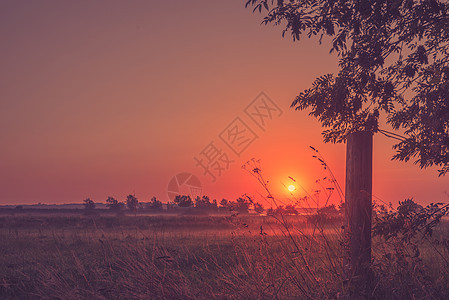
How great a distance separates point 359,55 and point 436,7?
1.03m

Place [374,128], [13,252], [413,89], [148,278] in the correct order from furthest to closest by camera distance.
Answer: [13,252]
[413,89]
[374,128]
[148,278]

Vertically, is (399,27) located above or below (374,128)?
above

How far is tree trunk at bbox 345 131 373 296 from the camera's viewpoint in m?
4.12

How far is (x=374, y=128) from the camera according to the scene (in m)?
5.28

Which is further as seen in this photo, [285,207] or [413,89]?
[413,89]

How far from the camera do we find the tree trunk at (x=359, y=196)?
162 inches

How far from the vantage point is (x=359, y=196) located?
13.9 feet

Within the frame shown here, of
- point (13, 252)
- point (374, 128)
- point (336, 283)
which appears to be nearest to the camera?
point (336, 283)

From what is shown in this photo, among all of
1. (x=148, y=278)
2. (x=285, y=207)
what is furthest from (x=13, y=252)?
(x=285, y=207)

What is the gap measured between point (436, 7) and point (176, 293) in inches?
181

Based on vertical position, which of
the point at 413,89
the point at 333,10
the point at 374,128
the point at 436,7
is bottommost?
the point at 374,128

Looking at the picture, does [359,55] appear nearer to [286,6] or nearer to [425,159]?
[286,6]

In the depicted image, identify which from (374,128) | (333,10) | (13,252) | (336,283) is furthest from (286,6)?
(13,252)

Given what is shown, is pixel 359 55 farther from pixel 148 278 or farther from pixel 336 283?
pixel 148 278
